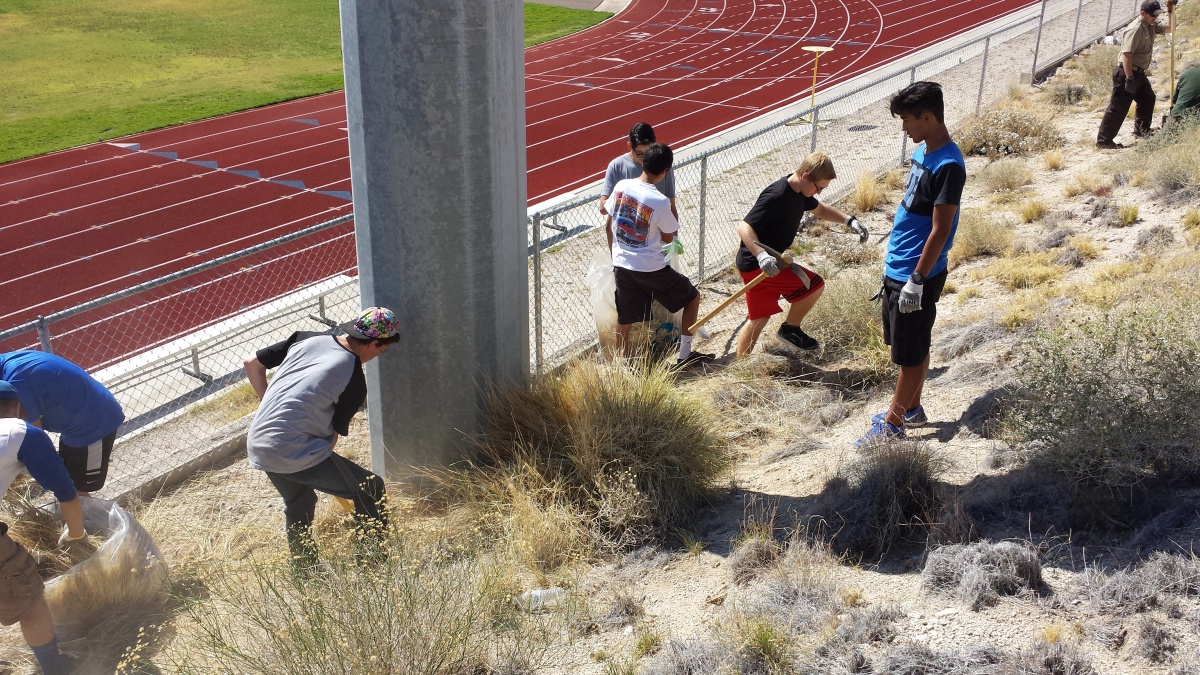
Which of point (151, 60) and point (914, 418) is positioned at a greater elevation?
point (914, 418)

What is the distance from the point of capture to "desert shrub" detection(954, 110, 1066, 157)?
12125mm

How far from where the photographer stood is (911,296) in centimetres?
520

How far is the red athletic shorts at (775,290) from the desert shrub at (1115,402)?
2.16 m

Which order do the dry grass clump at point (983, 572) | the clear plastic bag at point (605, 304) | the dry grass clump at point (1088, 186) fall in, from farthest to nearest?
the dry grass clump at point (1088, 186)
the clear plastic bag at point (605, 304)
the dry grass clump at point (983, 572)

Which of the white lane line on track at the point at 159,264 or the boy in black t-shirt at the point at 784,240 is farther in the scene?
the white lane line on track at the point at 159,264

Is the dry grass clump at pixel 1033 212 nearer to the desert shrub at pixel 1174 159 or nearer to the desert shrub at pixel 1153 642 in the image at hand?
the desert shrub at pixel 1174 159

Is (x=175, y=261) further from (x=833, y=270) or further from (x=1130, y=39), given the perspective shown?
(x=1130, y=39)

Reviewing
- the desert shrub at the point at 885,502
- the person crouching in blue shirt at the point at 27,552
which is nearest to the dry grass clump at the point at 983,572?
the desert shrub at the point at 885,502

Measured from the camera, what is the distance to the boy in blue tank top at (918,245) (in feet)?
16.7

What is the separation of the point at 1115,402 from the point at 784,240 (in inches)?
108

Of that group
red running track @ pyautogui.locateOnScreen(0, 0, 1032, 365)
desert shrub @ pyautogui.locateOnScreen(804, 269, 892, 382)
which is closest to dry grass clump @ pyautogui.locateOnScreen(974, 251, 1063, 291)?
desert shrub @ pyautogui.locateOnScreen(804, 269, 892, 382)

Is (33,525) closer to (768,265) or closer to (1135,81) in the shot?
(768,265)

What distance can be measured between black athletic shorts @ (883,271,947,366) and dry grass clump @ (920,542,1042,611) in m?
1.48

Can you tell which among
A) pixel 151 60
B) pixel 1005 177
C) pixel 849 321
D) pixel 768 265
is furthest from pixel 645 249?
pixel 151 60
